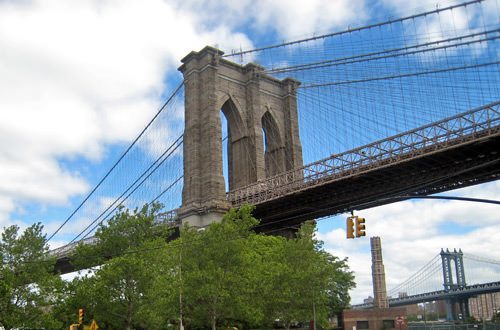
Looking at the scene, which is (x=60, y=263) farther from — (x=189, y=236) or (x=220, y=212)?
(x=189, y=236)

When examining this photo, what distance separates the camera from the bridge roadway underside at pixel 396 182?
1480 inches

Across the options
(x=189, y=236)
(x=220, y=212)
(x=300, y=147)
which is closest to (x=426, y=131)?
(x=189, y=236)

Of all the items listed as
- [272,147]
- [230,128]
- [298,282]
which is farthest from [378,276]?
[298,282]

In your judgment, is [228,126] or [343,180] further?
[228,126]

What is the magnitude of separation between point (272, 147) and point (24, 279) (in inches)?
1539

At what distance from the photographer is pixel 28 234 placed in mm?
36688

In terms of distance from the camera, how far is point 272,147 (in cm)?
6750

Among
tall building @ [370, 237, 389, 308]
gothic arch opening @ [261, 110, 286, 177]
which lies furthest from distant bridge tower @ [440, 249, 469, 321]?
gothic arch opening @ [261, 110, 286, 177]

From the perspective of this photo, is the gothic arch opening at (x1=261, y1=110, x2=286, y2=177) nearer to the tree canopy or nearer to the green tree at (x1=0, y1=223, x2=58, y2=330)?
the tree canopy

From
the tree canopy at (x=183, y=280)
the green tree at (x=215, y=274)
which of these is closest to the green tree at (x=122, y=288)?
the tree canopy at (x=183, y=280)

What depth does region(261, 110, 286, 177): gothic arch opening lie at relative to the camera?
218 feet

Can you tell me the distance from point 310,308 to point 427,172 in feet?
50.9

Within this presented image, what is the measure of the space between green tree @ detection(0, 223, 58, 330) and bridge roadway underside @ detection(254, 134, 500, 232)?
63.6 feet

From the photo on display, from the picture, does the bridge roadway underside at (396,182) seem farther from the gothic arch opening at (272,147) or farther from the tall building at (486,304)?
the tall building at (486,304)
